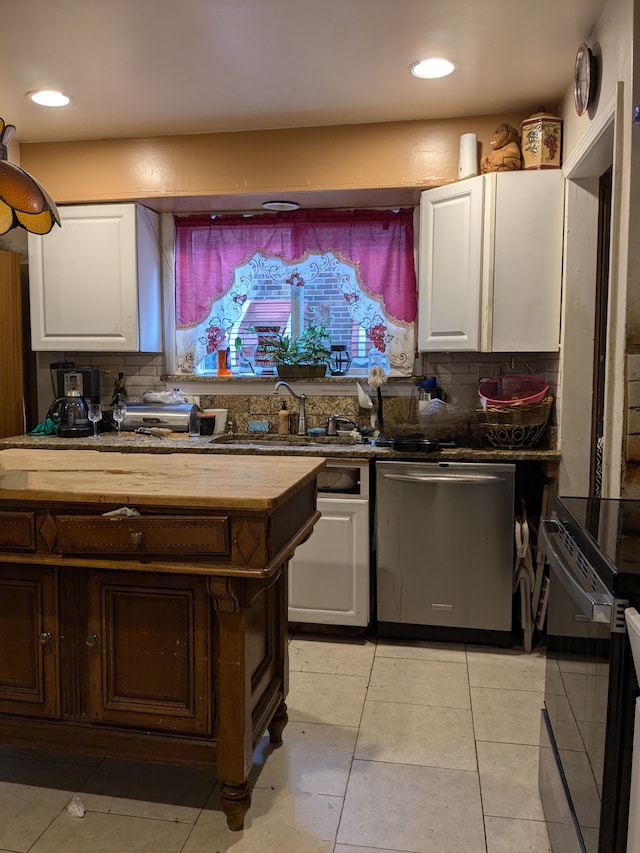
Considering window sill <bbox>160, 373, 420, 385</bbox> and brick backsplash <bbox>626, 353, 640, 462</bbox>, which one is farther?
window sill <bbox>160, 373, 420, 385</bbox>

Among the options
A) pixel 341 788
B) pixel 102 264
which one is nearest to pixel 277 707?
pixel 341 788

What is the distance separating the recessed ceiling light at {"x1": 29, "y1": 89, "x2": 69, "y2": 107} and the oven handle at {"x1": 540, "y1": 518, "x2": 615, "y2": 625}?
2.84m

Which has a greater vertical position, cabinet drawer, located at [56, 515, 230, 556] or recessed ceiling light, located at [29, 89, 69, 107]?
recessed ceiling light, located at [29, 89, 69, 107]

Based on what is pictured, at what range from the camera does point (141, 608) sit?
1.92m

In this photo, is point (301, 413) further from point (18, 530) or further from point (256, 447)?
point (18, 530)

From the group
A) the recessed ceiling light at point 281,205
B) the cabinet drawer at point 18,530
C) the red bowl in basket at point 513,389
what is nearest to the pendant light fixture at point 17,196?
the cabinet drawer at point 18,530

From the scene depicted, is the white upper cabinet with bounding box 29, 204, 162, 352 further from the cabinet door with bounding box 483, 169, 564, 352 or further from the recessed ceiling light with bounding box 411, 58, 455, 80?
the cabinet door with bounding box 483, 169, 564, 352

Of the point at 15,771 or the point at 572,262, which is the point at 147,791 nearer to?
the point at 15,771

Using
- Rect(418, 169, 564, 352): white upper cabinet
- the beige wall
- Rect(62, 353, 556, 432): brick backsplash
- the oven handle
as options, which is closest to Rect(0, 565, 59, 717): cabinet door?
the oven handle

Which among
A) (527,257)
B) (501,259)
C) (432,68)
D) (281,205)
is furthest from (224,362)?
(432,68)

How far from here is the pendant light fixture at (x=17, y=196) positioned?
197cm

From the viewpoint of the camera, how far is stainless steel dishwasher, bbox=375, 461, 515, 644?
10.1 ft

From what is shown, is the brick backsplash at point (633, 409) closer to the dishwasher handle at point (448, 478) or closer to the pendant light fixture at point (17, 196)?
the dishwasher handle at point (448, 478)

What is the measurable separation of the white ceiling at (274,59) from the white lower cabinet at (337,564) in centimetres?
171
